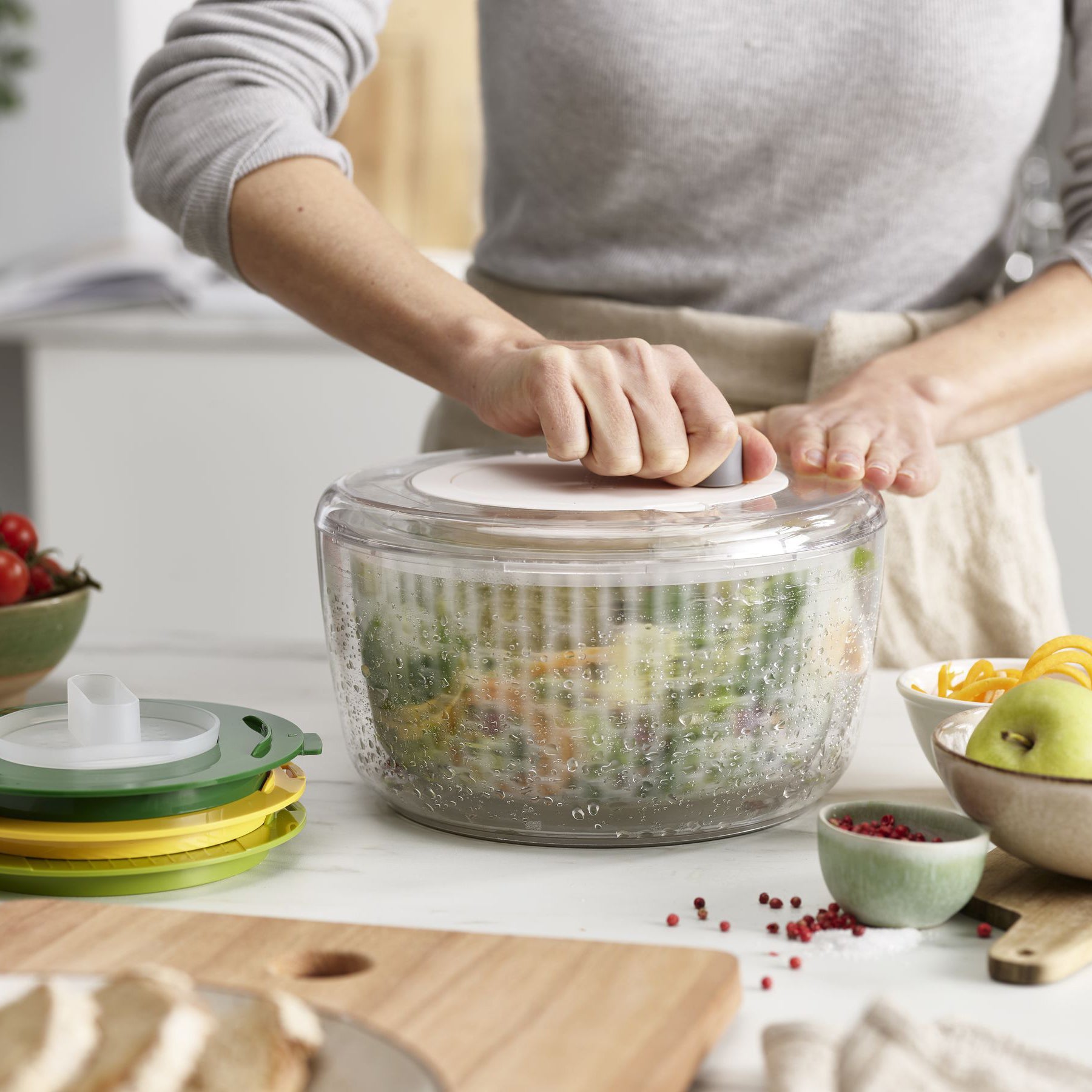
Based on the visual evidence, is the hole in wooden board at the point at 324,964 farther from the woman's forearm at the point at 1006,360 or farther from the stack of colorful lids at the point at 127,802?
the woman's forearm at the point at 1006,360

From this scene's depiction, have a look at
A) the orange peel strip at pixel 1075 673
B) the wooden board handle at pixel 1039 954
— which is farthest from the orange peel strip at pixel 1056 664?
the wooden board handle at pixel 1039 954

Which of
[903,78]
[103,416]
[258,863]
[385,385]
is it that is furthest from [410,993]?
[103,416]

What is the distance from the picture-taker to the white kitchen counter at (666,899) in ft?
1.87

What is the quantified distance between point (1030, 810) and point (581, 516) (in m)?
0.26

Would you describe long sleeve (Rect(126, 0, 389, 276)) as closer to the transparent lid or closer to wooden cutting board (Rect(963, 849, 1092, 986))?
the transparent lid

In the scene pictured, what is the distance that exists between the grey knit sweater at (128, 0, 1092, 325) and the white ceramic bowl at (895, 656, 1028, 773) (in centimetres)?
51

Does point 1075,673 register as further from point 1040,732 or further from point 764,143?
point 764,143

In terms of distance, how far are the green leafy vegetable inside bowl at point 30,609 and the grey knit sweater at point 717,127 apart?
10.8 inches

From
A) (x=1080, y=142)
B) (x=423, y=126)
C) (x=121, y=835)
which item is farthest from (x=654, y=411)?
(x=423, y=126)

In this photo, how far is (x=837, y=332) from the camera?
1.20 metres

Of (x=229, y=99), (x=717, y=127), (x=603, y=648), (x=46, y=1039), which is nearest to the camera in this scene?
Result: (x=46, y=1039)

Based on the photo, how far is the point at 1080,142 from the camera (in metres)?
1.29

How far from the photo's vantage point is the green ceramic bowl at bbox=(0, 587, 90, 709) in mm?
918

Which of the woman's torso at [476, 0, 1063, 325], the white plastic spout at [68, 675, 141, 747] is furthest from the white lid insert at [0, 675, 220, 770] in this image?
the woman's torso at [476, 0, 1063, 325]
